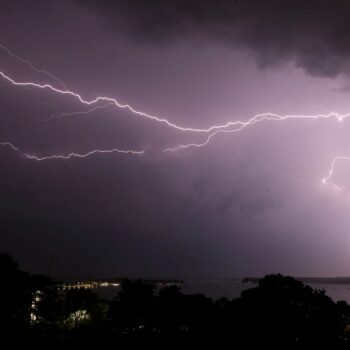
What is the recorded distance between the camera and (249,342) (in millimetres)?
15883

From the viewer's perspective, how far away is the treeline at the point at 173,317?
15.4 m

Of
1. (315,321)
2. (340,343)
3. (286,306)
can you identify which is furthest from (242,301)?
(340,343)

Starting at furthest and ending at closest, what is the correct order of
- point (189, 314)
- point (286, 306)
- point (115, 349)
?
point (189, 314)
point (286, 306)
point (115, 349)

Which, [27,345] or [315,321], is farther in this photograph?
[315,321]

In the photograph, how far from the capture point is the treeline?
15.4 metres

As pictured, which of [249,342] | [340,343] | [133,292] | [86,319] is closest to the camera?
[340,343]

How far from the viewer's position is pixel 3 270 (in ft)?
66.0

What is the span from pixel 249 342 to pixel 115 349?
5.90m

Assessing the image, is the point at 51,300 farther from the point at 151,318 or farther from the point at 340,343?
the point at 340,343

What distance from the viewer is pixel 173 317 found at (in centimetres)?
2148

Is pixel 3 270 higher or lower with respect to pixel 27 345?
higher

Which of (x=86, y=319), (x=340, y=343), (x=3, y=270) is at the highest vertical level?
(x=3, y=270)

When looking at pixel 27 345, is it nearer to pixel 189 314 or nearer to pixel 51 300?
pixel 189 314

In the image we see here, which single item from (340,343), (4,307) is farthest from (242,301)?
(4,307)
